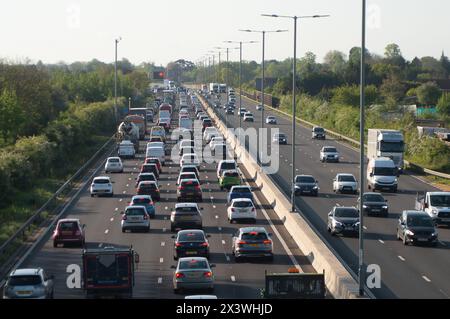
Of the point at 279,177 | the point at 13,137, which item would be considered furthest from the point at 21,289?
the point at 13,137

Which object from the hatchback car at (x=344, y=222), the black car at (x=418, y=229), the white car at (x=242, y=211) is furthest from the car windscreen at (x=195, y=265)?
the white car at (x=242, y=211)

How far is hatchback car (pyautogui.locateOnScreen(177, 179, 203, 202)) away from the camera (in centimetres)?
5875

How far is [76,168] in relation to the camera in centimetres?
7931

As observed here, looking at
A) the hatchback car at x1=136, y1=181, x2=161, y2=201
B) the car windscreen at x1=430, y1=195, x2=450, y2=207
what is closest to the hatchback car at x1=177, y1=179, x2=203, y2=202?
the hatchback car at x1=136, y1=181, x2=161, y2=201

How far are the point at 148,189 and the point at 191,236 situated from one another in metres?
21.4

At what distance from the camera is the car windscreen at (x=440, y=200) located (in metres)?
49.8

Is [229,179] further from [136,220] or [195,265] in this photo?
[195,265]

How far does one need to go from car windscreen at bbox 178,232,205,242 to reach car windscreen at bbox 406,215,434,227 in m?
9.81

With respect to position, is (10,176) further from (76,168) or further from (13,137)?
(13,137)

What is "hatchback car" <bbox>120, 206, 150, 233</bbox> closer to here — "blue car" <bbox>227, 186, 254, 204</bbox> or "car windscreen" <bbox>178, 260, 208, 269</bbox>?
"blue car" <bbox>227, 186, 254, 204</bbox>

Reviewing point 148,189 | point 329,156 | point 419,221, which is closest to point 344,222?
point 419,221

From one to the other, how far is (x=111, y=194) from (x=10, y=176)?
5.94 meters

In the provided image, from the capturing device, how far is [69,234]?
42.8 metres
